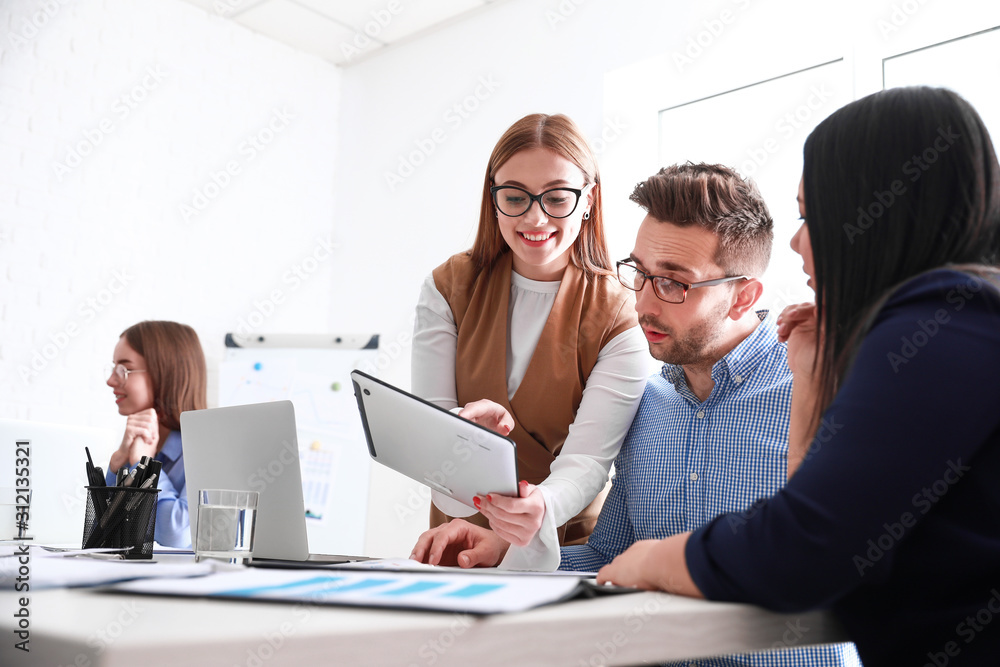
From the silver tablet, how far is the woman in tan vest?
0.32 metres

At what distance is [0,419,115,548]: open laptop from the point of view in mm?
1554

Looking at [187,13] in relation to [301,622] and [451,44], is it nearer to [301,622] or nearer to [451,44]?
[451,44]

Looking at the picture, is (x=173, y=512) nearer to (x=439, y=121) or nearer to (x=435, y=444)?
(x=435, y=444)

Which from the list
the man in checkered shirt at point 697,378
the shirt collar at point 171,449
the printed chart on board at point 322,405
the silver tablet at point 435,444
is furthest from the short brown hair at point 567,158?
the printed chart on board at point 322,405

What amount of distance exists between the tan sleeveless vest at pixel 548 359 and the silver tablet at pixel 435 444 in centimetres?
44

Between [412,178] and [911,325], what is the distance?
3.83 m

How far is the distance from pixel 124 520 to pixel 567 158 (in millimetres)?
1089

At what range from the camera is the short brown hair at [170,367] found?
9.34 ft

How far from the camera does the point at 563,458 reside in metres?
1.55

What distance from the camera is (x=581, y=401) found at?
171 cm

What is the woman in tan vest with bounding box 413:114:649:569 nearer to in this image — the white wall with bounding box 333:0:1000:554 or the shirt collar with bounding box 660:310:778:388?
the shirt collar with bounding box 660:310:778:388

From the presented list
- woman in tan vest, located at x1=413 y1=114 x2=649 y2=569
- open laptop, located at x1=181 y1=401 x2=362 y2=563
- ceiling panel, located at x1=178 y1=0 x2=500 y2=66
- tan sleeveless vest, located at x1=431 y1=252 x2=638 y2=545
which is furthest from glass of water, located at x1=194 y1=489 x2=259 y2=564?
ceiling panel, located at x1=178 y1=0 x2=500 y2=66

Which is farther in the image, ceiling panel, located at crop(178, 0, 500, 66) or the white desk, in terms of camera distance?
ceiling panel, located at crop(178, 0, 500, 66)

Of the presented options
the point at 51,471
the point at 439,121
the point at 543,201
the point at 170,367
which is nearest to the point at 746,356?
the point at 543,201
